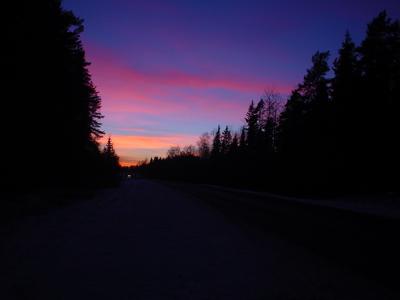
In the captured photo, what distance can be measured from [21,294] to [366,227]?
1162cm

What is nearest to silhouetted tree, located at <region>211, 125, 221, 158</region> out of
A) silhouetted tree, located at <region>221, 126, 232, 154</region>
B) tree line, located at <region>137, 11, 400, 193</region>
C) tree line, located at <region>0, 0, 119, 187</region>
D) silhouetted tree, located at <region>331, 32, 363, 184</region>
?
silhouetted tree, located at <region>221, 126, 232, 154</region>

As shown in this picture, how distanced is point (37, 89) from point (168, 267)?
1634 centimetres

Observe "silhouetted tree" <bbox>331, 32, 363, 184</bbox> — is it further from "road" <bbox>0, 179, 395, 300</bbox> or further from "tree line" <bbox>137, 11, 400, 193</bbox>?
"road" <bbox>0, 179, 395, 300</bbox>

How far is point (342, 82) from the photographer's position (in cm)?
3822

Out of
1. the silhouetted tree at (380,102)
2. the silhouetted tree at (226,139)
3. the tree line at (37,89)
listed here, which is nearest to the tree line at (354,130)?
the silhouetted tree at (380,102)

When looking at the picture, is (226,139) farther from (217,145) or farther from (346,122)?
(346,122)

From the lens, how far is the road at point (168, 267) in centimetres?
582

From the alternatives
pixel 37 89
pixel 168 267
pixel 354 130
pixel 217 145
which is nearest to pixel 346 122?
pixel 354 130

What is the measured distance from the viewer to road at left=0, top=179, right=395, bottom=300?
582cm

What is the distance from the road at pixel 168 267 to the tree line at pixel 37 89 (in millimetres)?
9110

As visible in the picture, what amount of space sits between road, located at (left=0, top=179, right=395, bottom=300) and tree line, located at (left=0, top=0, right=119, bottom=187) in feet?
29.9

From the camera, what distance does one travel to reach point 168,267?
7.45m

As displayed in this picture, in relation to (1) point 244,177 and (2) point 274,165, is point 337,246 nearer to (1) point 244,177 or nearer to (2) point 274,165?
(2) point 274,165

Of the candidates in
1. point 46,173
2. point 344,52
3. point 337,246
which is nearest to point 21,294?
point 337,246
